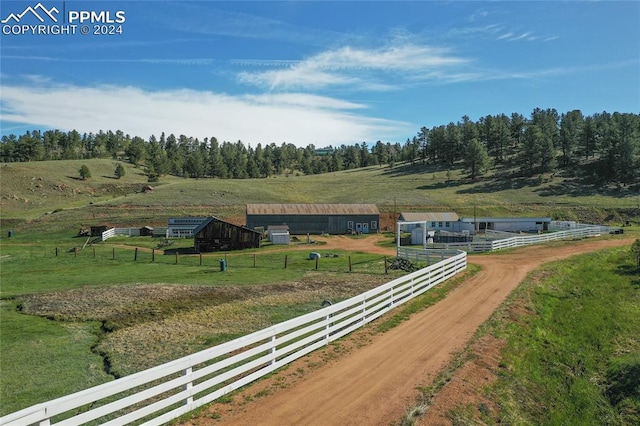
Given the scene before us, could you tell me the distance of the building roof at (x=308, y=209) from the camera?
225 ft

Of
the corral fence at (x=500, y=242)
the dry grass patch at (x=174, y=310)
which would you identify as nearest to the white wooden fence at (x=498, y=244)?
the corral fence at (x=500, y=242)

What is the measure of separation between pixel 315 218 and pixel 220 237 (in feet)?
65.2

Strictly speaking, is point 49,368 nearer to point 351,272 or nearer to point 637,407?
point 637,407

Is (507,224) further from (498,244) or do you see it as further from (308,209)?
(308,209)

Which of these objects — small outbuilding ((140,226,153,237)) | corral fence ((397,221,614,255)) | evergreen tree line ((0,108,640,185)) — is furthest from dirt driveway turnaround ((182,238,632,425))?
evergreen tree line ((0,108,640,185))

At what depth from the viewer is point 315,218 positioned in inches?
2724

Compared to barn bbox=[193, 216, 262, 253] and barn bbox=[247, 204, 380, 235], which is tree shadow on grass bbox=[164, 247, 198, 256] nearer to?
barn bbox=[193, 216, 262, 253]

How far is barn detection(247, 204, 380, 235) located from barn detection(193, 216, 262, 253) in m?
13.5

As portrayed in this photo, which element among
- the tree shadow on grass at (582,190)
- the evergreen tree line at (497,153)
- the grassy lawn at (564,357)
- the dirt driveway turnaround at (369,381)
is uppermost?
the evergreen tree line at (497,153)

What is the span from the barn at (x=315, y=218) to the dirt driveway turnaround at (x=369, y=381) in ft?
165

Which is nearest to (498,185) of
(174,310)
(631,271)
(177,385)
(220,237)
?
(220,237)

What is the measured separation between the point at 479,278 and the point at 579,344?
30.8 ft

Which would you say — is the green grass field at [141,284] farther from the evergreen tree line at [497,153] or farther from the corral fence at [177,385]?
the evergreen tree line at [497,153]

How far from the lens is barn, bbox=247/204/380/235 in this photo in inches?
2675
